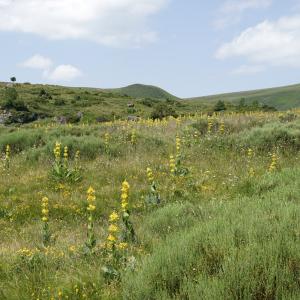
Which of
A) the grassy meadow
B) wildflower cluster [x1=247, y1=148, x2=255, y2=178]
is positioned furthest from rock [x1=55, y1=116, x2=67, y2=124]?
wildflower cluster [x1=247, y1=148, x2=255, y2=178]

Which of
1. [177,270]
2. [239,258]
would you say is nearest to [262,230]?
[239,258]

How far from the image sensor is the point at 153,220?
7.01m

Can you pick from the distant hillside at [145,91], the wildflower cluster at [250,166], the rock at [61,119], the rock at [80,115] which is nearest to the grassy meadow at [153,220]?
the wildflower cluster at [250,166]

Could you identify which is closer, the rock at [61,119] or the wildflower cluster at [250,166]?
the wildflower cluster at [250,166]

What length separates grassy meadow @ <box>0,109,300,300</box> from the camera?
3877mm

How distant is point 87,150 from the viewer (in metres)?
14.0

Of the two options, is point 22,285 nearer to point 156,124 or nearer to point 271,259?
point 271,259

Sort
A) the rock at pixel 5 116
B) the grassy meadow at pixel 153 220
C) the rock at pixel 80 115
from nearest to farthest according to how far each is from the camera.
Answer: the grassy meadow at pixel 153 220
the rock at pixel 5 116
the rock at pixel 80 115

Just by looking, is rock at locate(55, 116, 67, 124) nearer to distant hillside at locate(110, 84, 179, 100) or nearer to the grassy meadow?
the grassy meadow

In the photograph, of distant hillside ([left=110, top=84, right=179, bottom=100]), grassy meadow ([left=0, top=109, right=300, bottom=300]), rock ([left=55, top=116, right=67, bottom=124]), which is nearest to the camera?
grassy meadow ([left=0, top=109, right=300, bottom=300])

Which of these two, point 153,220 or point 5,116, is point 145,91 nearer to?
point 5,116

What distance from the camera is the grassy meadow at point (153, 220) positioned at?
388cm

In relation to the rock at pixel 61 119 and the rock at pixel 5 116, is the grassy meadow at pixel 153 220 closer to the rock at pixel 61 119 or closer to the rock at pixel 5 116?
the rock at pixel 61 119

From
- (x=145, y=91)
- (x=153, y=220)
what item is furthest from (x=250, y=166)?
(x=145, y=91)
